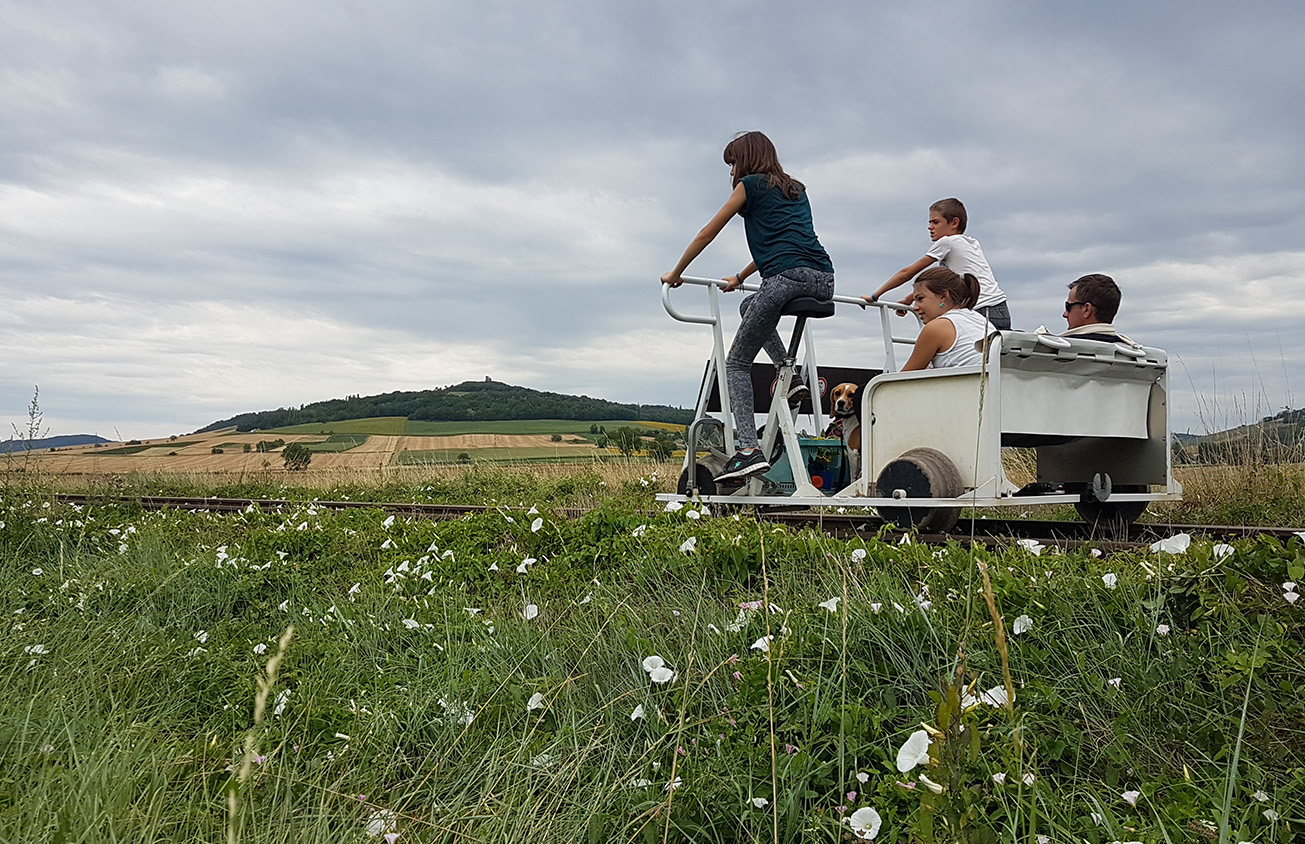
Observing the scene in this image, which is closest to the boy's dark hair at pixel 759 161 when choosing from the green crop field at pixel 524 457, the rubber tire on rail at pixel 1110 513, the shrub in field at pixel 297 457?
the rubber tire on rail at pixel 1110 513

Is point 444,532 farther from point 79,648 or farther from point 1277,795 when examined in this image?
point 1277,795

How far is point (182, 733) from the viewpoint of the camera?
12.0ft

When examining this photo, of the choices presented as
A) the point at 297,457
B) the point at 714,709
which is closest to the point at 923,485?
the point at 714,709

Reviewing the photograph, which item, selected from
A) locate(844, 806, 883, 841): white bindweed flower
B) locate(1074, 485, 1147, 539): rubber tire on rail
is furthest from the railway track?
locate(844, 806, 883, 841): white bindweed flower

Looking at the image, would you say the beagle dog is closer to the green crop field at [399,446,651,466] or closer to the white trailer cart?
the white trailer cart

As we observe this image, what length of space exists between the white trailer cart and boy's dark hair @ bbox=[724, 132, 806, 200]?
0.94 metres

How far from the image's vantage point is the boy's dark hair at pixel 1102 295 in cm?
666

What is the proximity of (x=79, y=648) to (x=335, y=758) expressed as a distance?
2286mm

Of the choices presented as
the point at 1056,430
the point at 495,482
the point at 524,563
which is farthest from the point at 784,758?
the point at 495,482

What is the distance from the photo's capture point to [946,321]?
6.32 metres

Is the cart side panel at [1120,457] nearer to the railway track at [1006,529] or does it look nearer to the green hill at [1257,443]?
the railway track at [1006,529]

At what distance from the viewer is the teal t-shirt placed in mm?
6840

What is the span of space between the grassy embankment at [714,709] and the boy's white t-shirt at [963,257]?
3.33 meters

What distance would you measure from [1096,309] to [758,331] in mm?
2572
